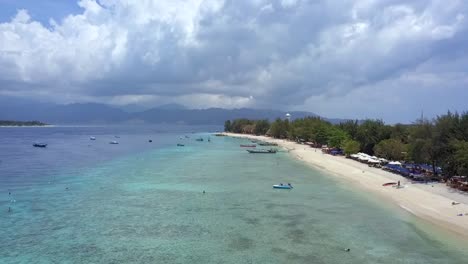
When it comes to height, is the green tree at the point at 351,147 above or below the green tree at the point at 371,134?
below

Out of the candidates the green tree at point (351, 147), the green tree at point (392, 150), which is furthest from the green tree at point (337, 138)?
the green tree at point (392, 150)

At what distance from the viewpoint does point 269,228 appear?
34.4 meters

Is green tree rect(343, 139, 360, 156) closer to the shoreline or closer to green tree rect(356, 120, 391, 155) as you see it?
green tree rect(356, 120, 391, 155)

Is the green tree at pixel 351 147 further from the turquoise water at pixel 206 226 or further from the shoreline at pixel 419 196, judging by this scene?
the turquoise water at pixel 206 226

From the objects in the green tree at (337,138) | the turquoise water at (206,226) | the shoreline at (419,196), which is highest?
the green tree at (337,138)

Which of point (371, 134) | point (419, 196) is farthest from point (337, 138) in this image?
point (419, 196)

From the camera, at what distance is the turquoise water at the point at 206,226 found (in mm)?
28188

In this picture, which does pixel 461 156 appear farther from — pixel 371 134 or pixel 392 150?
pixel 371 134

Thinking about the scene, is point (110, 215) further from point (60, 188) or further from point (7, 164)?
point (7, 164)

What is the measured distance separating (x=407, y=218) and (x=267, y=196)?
16520 mm

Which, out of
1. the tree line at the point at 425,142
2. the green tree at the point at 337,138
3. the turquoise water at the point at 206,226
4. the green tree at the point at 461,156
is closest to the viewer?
the turquoise water at the point at 206,226

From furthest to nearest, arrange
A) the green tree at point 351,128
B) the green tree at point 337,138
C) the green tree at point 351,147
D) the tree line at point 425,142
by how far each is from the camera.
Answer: the green tree at point 351,128 < the green tree at point 337,138 < the green tree at point 351,147 < the tree line at point 425,142

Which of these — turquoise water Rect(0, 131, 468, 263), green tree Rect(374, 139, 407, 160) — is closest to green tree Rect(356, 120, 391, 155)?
green tree Rect(374, 139, 407, 160)

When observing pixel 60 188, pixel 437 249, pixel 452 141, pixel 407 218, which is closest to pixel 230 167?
pixel 60 188
